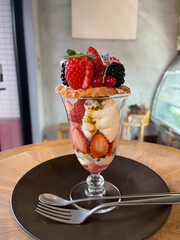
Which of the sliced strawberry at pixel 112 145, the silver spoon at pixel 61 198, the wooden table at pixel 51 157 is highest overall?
the sliced strawberry at pixel 112 145

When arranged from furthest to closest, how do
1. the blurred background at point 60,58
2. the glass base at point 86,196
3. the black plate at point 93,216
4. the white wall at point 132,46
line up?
the white wall at point 132,46 → the blurred background at point 60,58 → the glass base at point 86,196 → the black plate at point 93,216

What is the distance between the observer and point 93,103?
1.87ft

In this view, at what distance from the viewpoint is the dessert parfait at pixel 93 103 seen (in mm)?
557

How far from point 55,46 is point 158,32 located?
4.08 feet

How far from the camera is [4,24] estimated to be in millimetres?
2045

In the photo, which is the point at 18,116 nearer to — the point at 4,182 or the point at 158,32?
the point at 4,182

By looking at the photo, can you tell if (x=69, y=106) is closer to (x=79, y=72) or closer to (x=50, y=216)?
(x=79, y=72)

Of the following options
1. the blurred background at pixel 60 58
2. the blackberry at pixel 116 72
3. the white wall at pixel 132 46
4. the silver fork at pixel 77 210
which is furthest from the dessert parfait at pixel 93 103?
the white wall at pixel 132 46

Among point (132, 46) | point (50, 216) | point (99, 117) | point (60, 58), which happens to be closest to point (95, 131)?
point (99, 117)

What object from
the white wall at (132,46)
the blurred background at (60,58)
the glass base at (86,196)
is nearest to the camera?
the glass base at (86,196)

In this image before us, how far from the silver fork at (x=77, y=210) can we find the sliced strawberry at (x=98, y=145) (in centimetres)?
15

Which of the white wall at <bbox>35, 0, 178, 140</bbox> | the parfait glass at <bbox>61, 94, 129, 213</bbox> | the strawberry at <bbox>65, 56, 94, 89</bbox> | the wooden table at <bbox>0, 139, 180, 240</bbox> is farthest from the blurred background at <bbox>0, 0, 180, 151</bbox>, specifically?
the strawberry at <bbox>65, 56, 94, 89</bbox>

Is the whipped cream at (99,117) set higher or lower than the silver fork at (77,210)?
higher

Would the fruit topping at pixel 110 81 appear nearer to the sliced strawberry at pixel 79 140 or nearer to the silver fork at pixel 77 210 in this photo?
the sliced strawberry at pixel 79 140
